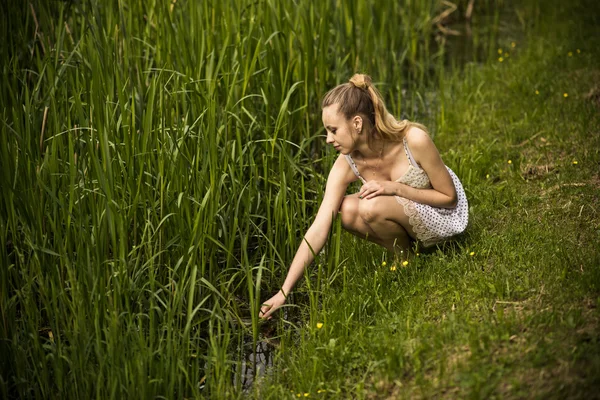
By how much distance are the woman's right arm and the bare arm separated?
12cm

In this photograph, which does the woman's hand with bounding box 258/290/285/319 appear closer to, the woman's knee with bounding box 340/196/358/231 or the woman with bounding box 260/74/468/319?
the woman with bounding box 260/74/468/319

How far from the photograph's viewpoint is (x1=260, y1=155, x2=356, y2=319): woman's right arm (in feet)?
9.71

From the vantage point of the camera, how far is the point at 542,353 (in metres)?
2.31

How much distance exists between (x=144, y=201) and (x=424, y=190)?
107cm

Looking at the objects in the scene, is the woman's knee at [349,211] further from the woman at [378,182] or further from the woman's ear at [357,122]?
the woman's ear at [357,122]

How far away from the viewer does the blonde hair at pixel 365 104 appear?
3.00m

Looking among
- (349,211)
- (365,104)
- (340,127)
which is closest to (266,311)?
(349,211)

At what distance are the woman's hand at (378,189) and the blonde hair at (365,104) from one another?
183mm

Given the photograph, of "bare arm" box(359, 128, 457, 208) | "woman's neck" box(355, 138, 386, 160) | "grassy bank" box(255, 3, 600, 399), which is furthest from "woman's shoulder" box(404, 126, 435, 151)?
"grassy bank" box(255, 3, 600, 399)

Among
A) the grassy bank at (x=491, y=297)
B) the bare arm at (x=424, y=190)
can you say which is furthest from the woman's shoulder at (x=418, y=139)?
the grassy bank at (x=491, y=297)

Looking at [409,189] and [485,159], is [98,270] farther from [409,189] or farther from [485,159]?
[485,159]

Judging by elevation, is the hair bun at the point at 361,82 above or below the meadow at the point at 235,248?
above

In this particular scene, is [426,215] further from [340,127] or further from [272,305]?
[272,305]

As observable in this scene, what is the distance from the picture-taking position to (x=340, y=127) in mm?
3016
